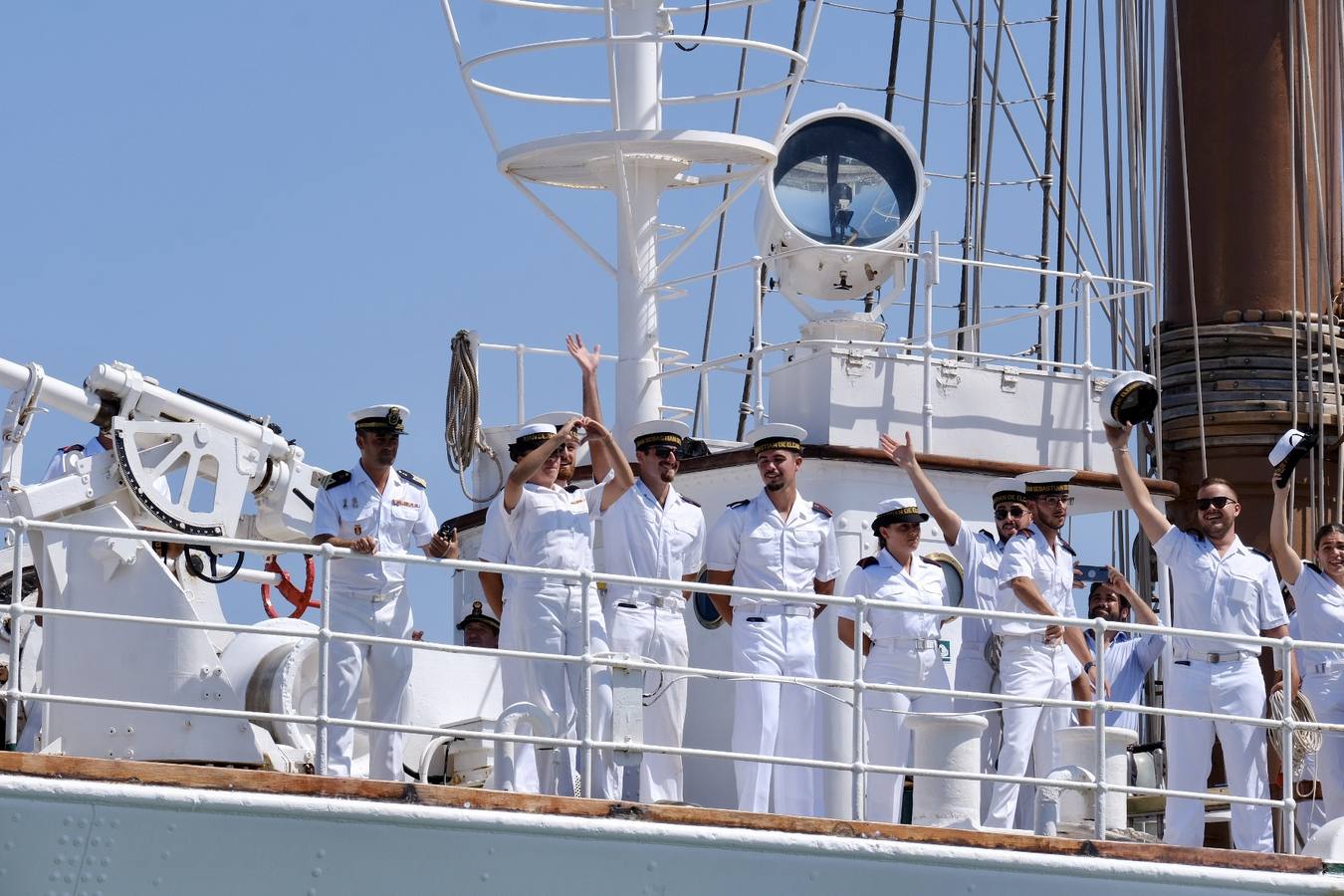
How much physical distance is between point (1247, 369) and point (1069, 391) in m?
2.71

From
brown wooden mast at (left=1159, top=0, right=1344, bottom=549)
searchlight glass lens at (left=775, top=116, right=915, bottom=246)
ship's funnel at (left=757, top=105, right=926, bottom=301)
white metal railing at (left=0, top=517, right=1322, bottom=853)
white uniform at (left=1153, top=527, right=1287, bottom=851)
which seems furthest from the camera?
brown wooden mast at (left=1159, top=0, right=1344, bottom=549)

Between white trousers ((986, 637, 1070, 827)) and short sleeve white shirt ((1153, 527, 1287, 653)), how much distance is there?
0.56 meters

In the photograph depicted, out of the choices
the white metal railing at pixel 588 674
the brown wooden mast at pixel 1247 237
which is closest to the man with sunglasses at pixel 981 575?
the white metal railing at pixel 588 674

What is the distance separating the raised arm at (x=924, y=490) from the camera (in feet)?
31.9

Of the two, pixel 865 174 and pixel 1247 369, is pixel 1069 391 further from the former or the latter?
pixel 1247 369

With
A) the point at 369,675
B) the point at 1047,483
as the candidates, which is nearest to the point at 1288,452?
the point at 1047,483

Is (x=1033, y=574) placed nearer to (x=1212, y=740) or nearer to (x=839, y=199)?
(x=1212, y=740)

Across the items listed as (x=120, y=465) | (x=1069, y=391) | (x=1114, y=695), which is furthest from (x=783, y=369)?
(x=120, y=465)

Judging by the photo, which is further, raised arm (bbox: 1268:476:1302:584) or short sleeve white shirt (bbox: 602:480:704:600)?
raised arm (bbox: 1268:476:1302:584)

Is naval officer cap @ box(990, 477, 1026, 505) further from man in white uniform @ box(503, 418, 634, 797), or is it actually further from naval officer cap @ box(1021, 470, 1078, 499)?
man in white uniform @ box(503, 418, 634, 797)

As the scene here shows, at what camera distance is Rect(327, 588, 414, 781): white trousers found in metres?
8.80

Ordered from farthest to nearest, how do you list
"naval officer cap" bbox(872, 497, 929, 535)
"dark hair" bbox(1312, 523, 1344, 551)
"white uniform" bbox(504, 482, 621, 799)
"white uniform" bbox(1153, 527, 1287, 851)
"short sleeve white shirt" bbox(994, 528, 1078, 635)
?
"dark hair" bbox(1312, 523, 1344, 551) < "short sleeve white shirt" bbox(994, 528, 1078, 635) < "naval officer cap" bbox(872, 497, 929, 535) < "white uniform" bbox(1153, 527, 1287, 851) < "white uniform" bbox(504, 482, 621, 799)

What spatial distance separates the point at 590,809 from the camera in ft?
25.5

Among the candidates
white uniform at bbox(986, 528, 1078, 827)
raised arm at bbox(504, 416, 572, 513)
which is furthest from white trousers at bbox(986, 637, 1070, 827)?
raised arm at bbox(504, 416, 572, 513)
